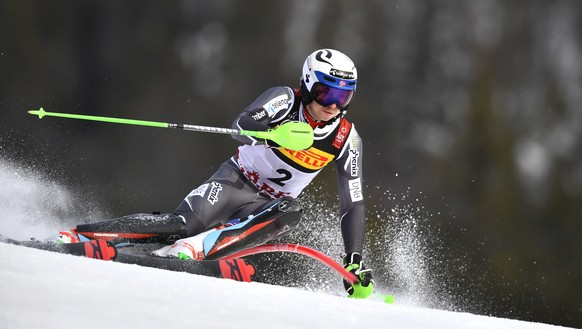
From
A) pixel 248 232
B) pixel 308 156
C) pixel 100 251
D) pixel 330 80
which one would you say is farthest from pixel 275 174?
pixel 100 251

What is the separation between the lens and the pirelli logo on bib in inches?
209

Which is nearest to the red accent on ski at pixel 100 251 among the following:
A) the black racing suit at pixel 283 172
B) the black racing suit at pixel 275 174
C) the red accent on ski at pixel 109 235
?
the red accent on ski at pixel 109 235

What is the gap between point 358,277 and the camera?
518cm

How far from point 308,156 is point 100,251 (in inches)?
74.7

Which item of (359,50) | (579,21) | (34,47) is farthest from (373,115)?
(34,47)

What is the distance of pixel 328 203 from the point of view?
850cm

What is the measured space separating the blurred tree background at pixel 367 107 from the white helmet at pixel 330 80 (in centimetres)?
346

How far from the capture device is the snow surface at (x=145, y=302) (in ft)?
6.65

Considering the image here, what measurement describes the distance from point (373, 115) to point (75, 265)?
6305mm

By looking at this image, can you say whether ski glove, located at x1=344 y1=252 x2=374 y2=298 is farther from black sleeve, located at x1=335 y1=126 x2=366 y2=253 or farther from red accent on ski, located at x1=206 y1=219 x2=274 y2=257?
red accent on ski, located at x1=206 y1=219 x2=274 y2=257

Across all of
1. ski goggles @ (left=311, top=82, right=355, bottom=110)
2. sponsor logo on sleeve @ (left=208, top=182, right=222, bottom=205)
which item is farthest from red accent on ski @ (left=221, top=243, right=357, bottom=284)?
ski goggles @ (left=311, top=82, right=355, bottom=110)

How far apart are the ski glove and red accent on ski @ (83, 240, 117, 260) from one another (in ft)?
6.21

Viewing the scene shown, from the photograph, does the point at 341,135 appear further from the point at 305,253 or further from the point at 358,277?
the point at 358,277

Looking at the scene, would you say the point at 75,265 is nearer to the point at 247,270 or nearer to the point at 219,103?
the point at 247,270
